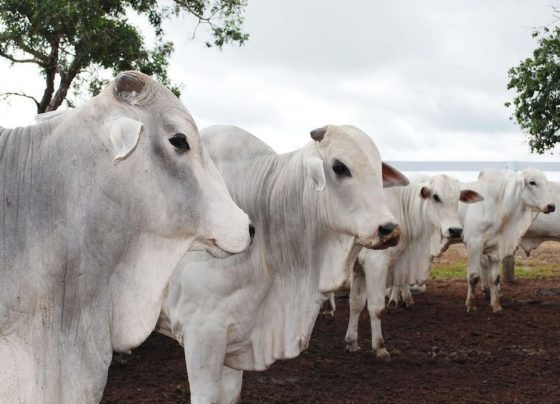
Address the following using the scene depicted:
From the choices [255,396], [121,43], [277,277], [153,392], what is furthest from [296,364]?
[121,43]

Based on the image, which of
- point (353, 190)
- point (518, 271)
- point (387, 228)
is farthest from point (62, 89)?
point (518, 271)

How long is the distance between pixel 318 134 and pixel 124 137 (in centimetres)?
173

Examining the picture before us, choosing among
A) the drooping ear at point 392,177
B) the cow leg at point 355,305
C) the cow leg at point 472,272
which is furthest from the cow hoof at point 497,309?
the drooping ear at point 392,177

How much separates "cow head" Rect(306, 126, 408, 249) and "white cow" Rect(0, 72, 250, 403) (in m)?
1.23

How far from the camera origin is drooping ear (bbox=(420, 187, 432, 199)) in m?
7.57

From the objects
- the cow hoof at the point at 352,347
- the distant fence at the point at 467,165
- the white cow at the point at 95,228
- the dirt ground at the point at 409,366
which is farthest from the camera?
the distant fence at the point at 467,165

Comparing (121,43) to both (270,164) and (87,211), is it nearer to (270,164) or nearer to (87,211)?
(270,164)

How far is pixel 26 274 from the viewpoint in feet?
6.47

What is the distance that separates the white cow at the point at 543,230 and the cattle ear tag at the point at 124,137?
9.69m

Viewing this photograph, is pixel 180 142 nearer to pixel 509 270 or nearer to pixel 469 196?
pixel 469 196

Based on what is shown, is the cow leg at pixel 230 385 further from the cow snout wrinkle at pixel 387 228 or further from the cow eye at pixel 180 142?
the cow eye at pixel 180 142

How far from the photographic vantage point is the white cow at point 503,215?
382 inches

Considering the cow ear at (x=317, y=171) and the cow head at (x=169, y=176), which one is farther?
the cow ear at (x=317, y=171)

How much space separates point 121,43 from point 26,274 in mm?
7001
